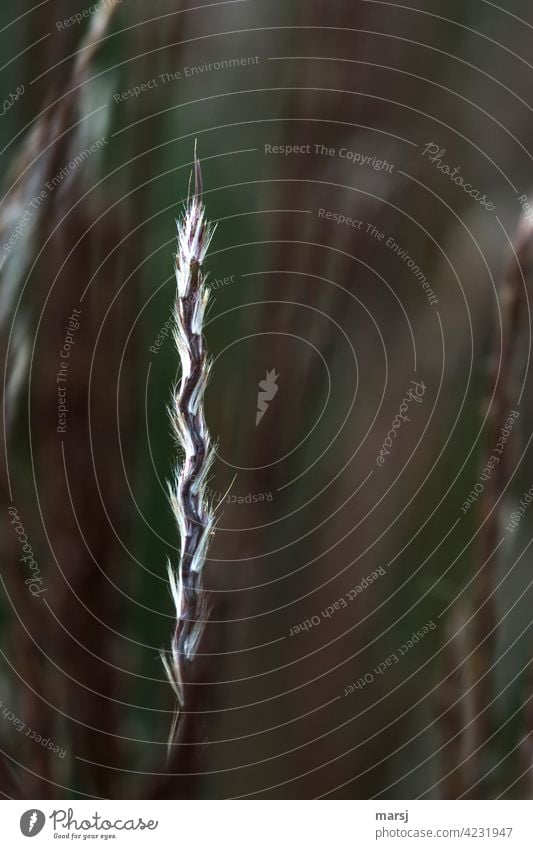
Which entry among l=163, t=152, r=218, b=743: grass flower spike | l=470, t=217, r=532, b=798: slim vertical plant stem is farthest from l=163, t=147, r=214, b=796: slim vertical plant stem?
l=470, t=217, r=532, b=798: slim vertical plant stem

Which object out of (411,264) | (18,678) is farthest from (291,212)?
(18,678)

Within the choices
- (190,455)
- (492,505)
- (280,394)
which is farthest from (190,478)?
(492,505)

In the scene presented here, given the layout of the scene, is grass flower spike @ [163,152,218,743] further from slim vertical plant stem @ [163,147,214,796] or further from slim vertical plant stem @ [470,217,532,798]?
slim vertical plant stem @ [470,217,532,798]

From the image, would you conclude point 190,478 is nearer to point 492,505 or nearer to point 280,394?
point 280,394

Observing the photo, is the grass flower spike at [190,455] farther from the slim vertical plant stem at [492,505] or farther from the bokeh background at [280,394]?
the slim vertical plant stem at [492,505]

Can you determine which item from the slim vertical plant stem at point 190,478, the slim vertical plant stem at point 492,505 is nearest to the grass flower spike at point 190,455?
the slim vertical plant stem at point 190,478

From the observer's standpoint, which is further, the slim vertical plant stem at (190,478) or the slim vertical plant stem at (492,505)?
the slim vertical plant stem at (492,505)

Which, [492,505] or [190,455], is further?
[492,505]
